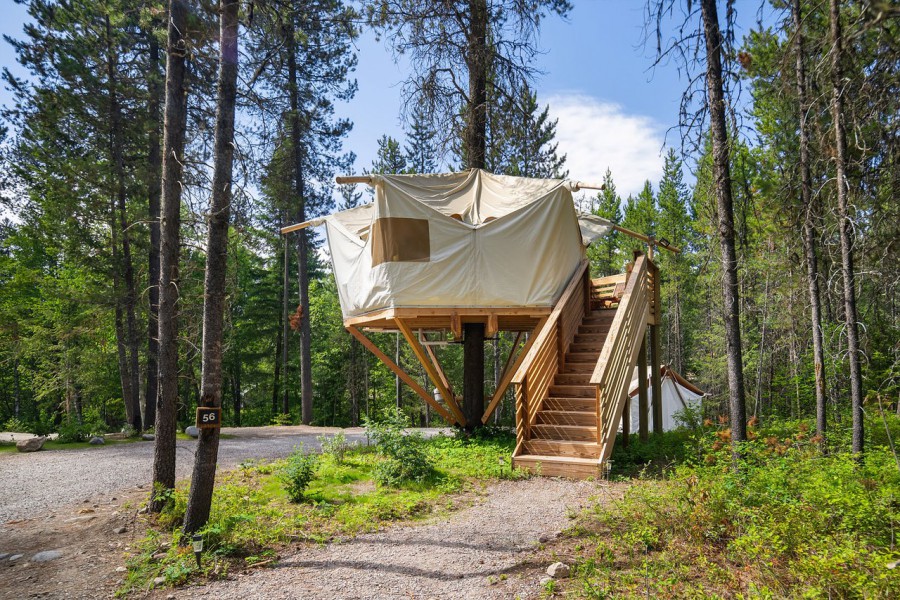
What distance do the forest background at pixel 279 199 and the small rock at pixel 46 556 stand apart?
1.95 m

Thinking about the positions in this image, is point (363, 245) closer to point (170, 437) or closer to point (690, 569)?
point (170, 437)

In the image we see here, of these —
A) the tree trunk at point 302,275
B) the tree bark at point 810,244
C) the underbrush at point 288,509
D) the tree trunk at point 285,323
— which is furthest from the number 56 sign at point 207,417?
the tree trunk at point 285,323

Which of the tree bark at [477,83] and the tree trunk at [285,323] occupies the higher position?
the tree bark at [477,83]

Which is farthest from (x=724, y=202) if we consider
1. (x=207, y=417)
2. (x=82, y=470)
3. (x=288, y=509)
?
(x=82, y=470)

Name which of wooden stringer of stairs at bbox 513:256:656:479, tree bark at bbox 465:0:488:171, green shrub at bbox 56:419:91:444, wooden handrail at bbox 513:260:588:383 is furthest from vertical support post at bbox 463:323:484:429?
green shrub at bbox 56:419:91:444

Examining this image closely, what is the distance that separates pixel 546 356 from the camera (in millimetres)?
7812

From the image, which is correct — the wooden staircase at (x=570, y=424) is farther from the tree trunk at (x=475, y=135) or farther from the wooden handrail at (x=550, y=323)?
the tree trunk at (x=475, y=135)

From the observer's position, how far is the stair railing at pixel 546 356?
23.1ft

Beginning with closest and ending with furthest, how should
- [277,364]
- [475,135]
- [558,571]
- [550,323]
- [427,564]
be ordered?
[558,571] < [427,564] < [550,323] < [475,135] < [277,364]

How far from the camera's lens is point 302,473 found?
575cm

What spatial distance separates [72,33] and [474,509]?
13975mm

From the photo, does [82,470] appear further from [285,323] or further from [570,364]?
[285,323]

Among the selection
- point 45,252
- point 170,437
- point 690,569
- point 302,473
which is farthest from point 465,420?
point 45,252

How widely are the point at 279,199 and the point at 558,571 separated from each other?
14.6 m
